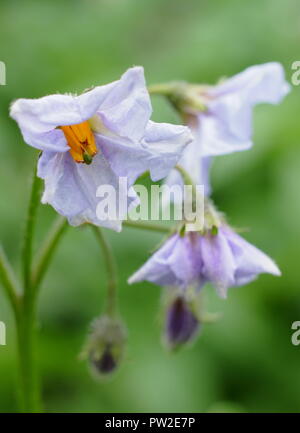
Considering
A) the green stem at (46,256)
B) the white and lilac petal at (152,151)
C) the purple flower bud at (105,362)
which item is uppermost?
the white and lilac petal at (152,151)

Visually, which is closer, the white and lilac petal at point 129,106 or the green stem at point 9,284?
the white and lilac petal at point 129,106

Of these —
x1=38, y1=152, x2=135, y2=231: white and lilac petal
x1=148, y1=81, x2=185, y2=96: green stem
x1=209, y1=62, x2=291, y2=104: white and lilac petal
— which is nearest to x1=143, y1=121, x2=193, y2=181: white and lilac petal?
x1=38, y1=152, x2=135, y2=231: white and lilac petal

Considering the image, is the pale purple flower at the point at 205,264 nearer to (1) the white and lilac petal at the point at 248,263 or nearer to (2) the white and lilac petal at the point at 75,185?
(1) the white and lilac petal at the point at 248,263

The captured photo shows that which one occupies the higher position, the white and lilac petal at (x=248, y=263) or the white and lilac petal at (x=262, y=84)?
the white and lilac petal at (x=262, y=84)

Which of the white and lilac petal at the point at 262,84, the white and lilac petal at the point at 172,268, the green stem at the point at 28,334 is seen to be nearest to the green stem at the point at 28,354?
the green stem at the point at 28,334

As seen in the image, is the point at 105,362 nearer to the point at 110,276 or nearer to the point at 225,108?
the point at 110,276

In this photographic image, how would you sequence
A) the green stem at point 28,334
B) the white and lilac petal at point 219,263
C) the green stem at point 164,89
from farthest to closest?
the green stem at point 164,89, the green stem at point 28,334, the white and lilac petal at point 219,263

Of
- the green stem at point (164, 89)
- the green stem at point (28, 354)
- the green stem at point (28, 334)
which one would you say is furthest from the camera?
the green stem at point (164, 89)
